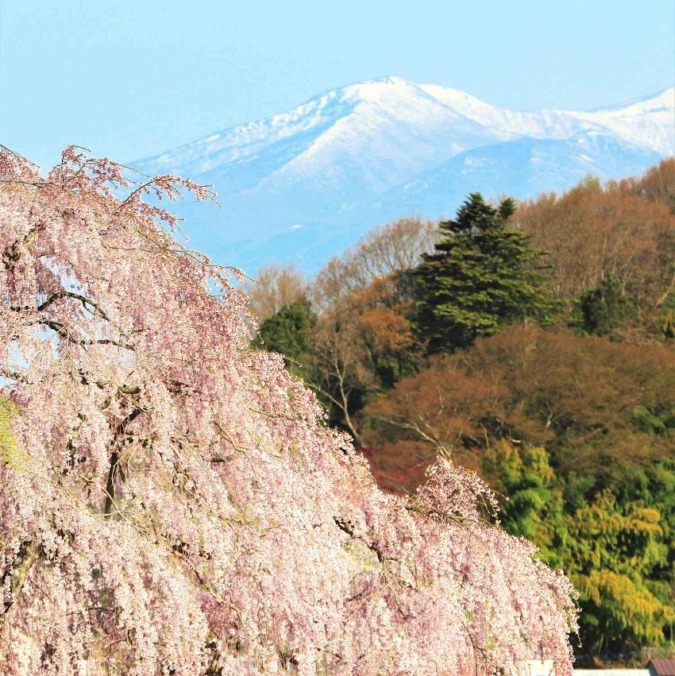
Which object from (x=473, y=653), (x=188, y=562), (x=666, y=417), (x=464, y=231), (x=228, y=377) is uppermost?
(x=464, y=231)

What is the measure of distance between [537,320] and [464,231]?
5605mm

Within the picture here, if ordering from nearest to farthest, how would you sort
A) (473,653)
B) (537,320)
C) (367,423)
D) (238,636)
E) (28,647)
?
(28,647) < (238,636) < (473,653) < (367,423) < (537,320)

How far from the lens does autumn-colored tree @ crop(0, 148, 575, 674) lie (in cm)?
845

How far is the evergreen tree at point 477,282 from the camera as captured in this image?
44938 mm

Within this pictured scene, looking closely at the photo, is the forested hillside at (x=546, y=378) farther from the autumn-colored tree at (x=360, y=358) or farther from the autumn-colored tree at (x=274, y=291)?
the autumn-colored tree at (x=274, y=291)

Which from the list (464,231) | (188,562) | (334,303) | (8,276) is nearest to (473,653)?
(188,562)

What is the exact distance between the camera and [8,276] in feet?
28.8

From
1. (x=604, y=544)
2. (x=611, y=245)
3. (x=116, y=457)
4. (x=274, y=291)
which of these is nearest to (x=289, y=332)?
(x=611, y=245)

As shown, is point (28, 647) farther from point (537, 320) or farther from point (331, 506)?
point (537, 320)

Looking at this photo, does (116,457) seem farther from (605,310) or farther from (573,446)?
(605,310)

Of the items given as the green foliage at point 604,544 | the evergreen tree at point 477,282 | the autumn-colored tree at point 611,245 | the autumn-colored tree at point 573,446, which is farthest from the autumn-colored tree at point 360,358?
the green foliage at point 604,544

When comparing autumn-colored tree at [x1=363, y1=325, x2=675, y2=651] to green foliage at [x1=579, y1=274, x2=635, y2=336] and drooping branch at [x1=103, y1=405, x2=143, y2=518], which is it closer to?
green foliage at [x1=579, y1=274, x2=635, y2=336]

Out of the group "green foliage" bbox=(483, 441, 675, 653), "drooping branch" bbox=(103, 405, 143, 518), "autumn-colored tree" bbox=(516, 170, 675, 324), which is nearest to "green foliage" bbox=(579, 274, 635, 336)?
"autumn-colored tree" bbox=(516, 170, 675, 324)

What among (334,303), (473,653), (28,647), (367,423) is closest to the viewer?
(28,647)
